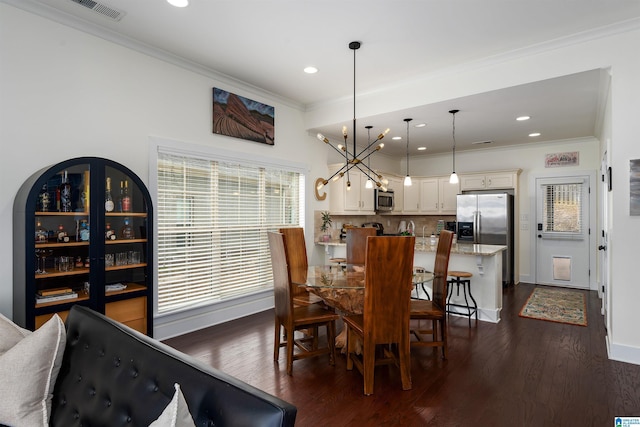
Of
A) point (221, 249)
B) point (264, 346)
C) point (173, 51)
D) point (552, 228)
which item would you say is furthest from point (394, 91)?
point (552, 228)

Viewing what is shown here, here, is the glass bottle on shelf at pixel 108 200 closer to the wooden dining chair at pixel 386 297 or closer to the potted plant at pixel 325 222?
the wooden dining chair at pixel 386 297

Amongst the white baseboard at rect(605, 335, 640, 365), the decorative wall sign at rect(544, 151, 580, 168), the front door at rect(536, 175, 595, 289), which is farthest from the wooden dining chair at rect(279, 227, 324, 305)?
the decorative wall sign at rect(544, 151, 580, 168)

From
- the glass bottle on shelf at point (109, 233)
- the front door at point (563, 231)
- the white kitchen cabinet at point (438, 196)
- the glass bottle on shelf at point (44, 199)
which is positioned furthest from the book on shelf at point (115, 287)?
the front door at point (563, 231)

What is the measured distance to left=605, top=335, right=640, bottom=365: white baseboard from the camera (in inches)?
119

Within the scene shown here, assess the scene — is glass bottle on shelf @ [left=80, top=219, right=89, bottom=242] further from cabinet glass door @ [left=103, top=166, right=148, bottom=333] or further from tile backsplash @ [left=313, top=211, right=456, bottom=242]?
tile backsplash @ [left=313, top=211, right=456, bottom=242]

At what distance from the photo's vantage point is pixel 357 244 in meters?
4.20

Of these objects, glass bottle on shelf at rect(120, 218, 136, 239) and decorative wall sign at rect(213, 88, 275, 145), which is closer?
glass bottle on shelf at rect(120, 218, 136, 239)

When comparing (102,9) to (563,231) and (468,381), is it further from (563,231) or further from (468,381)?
(563,231)

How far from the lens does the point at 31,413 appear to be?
52.8 inches

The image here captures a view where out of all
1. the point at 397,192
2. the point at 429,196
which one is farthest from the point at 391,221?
the point at 429,196

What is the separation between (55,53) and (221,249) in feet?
8.00

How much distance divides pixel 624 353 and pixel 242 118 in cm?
455

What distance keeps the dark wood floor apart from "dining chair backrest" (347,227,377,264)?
48.0 inches

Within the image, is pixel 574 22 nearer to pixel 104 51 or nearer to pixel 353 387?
pixel 353 387
